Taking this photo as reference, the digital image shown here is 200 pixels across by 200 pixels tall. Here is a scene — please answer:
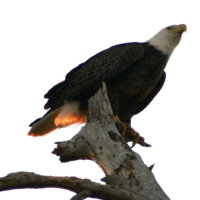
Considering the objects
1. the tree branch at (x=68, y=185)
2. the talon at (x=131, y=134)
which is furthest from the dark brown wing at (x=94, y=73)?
the tree branch at (x=68, y=185)

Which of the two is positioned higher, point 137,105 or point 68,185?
point 137,105

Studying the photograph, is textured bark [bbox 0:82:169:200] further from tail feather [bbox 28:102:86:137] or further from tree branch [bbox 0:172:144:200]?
tail feather [bbox 28:102:86:137]

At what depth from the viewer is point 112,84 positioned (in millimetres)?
7578

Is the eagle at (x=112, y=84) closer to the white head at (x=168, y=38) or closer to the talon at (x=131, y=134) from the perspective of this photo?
the white head at (x=168, y=38)

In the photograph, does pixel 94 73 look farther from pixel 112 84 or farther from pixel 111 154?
pixel 111 154

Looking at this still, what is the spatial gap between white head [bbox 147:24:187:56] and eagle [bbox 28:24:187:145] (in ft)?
0.19

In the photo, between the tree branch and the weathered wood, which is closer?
the tree branch

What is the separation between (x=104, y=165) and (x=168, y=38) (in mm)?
3551

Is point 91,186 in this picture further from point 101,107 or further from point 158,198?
point 101,107

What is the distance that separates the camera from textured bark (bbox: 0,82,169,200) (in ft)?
14.1

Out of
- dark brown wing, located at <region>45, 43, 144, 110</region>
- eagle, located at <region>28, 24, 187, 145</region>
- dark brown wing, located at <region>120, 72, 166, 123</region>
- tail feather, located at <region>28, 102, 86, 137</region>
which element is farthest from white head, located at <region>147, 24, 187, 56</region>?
tail feather, located at <region>28, 102, 86, 137</region>

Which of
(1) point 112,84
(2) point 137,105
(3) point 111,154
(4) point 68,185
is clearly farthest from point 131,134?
(4) point 68,185

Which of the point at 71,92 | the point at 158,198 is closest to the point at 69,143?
the point at 158,198

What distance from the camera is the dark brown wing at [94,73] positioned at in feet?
24.7
